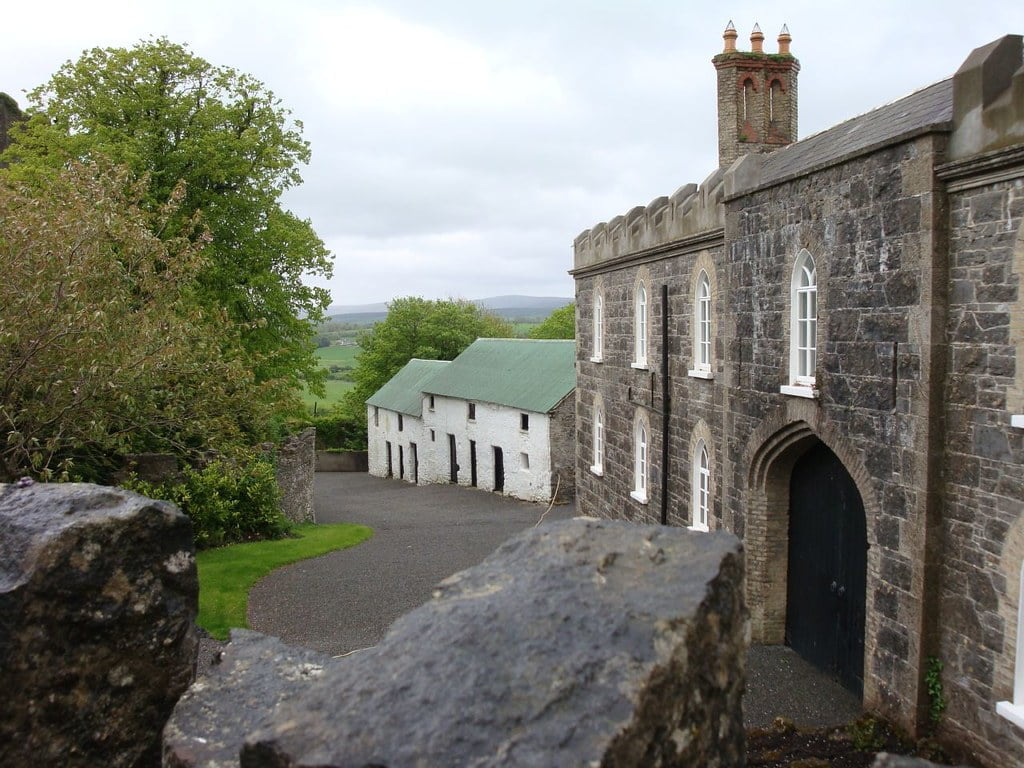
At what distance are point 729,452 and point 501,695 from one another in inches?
436

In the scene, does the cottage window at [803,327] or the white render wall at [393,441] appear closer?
the cottage window at [803,327]

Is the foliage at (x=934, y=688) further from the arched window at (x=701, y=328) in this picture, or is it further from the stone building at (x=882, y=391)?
the arched window at (x=701, y=328)

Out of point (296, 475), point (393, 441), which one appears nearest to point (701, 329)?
point (296, 475)

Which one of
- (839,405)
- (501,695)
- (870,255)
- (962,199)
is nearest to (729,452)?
(839,405)

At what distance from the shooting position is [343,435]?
190 ft

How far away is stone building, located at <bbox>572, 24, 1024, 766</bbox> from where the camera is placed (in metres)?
8.48

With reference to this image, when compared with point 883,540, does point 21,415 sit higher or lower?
higher

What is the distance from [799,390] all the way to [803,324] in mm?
883

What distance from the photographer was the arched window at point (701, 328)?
15594mm

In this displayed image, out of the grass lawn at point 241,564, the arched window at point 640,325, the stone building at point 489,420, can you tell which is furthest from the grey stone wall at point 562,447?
the arched window at point 640,325

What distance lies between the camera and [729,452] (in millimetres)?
13492

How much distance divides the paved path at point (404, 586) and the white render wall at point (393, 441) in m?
9.03

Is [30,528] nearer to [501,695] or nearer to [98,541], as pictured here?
[98,541]

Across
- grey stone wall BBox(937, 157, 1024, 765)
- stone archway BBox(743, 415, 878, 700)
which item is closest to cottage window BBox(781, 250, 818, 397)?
stone archway BBox(743, 415, 878, 700)
